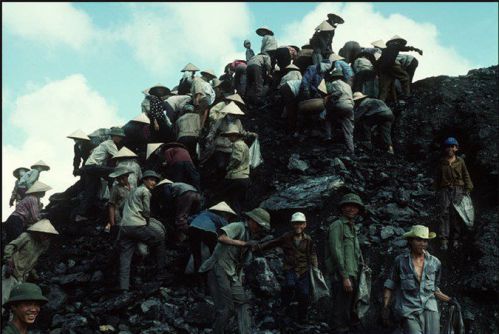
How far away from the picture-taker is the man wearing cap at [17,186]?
12.2m

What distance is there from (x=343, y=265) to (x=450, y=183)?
151 inches

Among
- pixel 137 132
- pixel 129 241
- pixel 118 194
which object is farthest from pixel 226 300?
pixel 137 132

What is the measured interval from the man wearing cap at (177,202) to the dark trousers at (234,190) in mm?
613

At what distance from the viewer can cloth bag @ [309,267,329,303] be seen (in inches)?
303

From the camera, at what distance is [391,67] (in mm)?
15203

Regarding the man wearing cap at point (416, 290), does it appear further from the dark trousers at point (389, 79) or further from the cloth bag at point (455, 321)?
the dark trousers at point (389, 79)

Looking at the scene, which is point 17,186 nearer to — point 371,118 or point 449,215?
point 371,118

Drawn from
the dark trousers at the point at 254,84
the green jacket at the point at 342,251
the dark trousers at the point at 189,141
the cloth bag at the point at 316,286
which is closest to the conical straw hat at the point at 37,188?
the dark trousers at the point at 189,141

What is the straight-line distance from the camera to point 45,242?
337 inches

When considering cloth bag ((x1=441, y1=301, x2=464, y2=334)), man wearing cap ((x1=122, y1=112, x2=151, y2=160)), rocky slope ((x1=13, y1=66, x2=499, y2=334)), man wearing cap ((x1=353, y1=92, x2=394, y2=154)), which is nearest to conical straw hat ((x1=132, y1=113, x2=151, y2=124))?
man wearing cap ((x1=122, y1=112, x2=151, y2=160))

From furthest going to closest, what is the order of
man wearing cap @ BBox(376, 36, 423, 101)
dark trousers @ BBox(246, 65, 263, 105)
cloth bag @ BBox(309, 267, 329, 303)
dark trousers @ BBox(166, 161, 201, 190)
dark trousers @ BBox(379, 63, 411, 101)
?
dark trousers @ BBox(246, 65, 263, 105), dark trousers @ BBox(379, 63, 411, 101), man wearing cap @ BBox(376, 36, 423, 101), dark trousers @ BBox(166, 161, 201, 190), cloth bag @ BBox(309, 267, 329, 303)

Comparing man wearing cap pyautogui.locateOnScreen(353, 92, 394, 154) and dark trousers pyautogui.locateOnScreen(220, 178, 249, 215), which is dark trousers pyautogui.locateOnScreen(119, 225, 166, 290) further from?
man wearing cap pyautogui.locateOnScreen(353, 92, 394, 154)

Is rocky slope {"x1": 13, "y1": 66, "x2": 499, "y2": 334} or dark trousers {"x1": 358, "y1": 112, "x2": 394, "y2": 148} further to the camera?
dark trousers {"x1": 358, "y1": 112, "x2": 394, "y2": 148}

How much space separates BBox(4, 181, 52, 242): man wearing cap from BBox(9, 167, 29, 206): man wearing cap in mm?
1897
